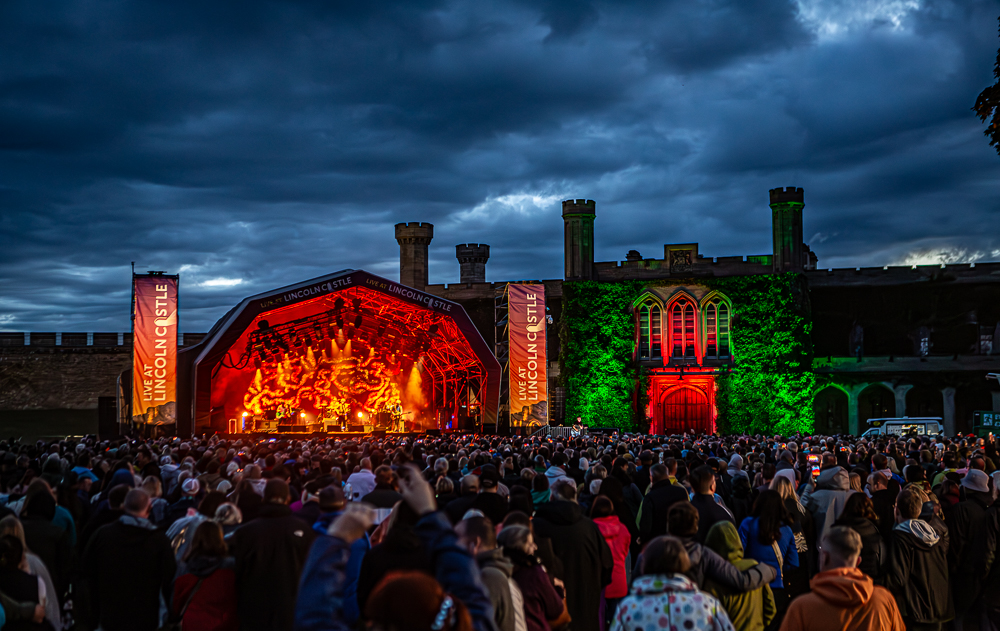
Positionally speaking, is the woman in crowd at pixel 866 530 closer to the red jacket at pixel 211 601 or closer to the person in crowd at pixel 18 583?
the red jacket at pixel 211 601

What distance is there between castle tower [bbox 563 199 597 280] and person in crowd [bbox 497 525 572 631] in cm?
3434

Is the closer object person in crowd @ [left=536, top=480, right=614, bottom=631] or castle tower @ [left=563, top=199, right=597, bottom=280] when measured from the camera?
person in crowd @ [left=536, top=480, right=614, bottom=631]

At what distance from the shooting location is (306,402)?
3281 cm

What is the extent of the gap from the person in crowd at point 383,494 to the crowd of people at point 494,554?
0.02 meters

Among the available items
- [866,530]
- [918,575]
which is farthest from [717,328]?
[866,530]

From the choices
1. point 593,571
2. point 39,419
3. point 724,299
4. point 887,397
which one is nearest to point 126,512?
point 593,571

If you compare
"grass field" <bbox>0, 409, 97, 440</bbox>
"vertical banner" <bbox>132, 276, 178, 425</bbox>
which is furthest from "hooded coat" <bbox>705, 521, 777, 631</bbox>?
"grass field" <bbox>0, 409, 97, 440</bbox>

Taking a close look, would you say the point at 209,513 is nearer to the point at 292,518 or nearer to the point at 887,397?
the point at 292,518

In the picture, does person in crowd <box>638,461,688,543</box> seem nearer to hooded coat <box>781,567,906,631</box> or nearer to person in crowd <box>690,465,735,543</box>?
person in crowd <box>690,465,735,543</box>

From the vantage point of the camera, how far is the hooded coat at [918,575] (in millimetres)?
6953

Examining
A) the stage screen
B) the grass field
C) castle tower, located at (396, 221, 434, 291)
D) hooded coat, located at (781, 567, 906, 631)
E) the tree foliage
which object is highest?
castle tower, located at (396, 221, 434, 291)

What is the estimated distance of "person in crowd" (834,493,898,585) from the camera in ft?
22.4

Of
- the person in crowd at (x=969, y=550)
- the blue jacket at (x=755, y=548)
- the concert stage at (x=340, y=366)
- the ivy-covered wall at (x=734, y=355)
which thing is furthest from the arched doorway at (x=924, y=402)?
the blue jacket at (x=755, y=548)

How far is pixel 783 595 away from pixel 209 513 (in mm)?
4970
